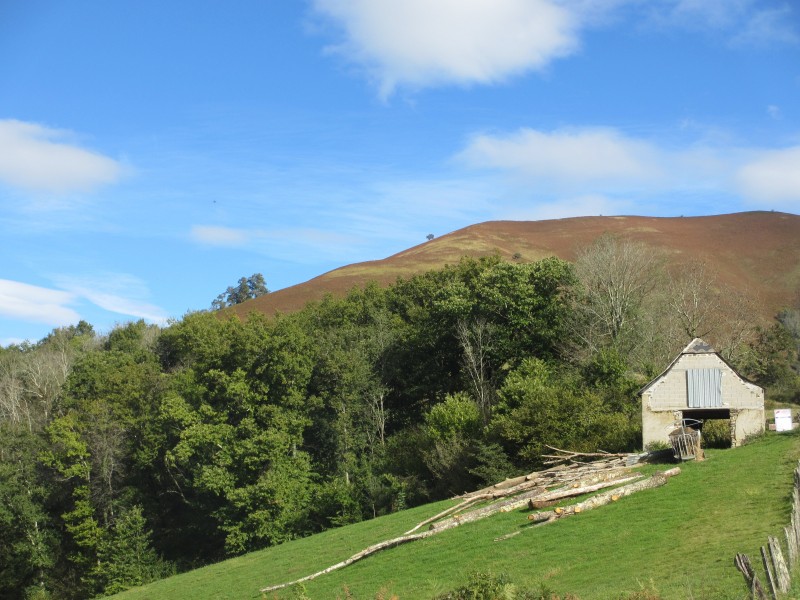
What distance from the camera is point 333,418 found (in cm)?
5569

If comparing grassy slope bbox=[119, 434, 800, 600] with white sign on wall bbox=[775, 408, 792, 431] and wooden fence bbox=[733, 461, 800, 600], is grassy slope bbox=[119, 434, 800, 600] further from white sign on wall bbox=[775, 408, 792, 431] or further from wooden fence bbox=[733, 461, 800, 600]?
wooden fence bbox=[733, 461, 800, 600]

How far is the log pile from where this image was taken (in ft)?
95.7

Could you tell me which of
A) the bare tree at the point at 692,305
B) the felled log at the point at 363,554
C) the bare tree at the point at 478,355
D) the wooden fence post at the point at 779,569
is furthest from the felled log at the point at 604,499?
the bare tree at the point at 692,305

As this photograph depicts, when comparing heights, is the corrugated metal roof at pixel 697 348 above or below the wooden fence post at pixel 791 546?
above

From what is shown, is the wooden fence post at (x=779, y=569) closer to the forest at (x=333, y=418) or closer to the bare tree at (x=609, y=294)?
the forest at (x=333, y=418)

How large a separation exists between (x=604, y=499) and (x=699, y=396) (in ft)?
38.6

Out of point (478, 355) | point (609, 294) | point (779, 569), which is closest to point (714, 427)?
point (609, 294)

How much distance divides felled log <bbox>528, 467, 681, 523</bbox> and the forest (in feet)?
35.2

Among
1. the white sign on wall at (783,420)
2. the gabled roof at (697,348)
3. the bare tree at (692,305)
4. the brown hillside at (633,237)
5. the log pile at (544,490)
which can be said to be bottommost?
the log pile at (544,490)

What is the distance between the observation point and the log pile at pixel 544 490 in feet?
95.7

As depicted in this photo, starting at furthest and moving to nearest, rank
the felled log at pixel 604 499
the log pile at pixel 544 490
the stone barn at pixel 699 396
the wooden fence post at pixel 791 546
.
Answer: the stone barn at pixel 699 396
the log pile at pixel 544 490
the felled log at pixel 604 499
the wooden fence post at pixel 791 546

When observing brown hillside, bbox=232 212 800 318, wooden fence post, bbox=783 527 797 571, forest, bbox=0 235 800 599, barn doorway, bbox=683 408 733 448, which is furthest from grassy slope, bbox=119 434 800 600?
brown hillside, bbox=232 212 800 318

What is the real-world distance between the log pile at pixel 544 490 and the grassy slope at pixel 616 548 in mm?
684

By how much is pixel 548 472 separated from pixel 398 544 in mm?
8895
